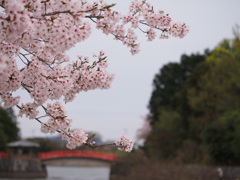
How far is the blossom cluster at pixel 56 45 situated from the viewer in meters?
3.72

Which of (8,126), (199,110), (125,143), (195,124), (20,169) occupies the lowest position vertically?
(125,143)

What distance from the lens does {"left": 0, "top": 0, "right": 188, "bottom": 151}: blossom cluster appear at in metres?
3.72

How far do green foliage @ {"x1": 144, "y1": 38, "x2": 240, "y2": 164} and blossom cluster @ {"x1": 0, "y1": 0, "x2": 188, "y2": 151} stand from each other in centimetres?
1927

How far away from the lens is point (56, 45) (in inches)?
154

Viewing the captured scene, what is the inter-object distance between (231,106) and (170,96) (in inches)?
630

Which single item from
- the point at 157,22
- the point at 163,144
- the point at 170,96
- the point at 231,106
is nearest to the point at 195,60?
the point at 170,96

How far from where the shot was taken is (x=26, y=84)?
14.6 ft

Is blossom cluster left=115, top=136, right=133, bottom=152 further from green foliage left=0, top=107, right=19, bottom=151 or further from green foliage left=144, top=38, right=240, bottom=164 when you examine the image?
green foliage left=0, top=107, right=19, bottom=151

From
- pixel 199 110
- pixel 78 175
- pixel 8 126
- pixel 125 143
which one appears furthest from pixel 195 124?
pixel 125 143

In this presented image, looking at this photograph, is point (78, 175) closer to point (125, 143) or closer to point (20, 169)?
point (20, 169)

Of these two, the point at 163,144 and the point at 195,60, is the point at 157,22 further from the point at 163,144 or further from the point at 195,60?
the point at 195,60

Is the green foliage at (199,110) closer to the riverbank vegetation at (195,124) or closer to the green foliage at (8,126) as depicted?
the riverbank vegetation at (195,124)

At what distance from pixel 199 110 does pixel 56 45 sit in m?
30.1

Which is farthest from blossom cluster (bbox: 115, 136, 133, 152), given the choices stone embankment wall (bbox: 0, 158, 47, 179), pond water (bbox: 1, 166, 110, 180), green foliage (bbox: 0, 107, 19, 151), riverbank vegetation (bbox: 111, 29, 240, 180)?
green foliage (bbox: 0, 107, 19, 151)
